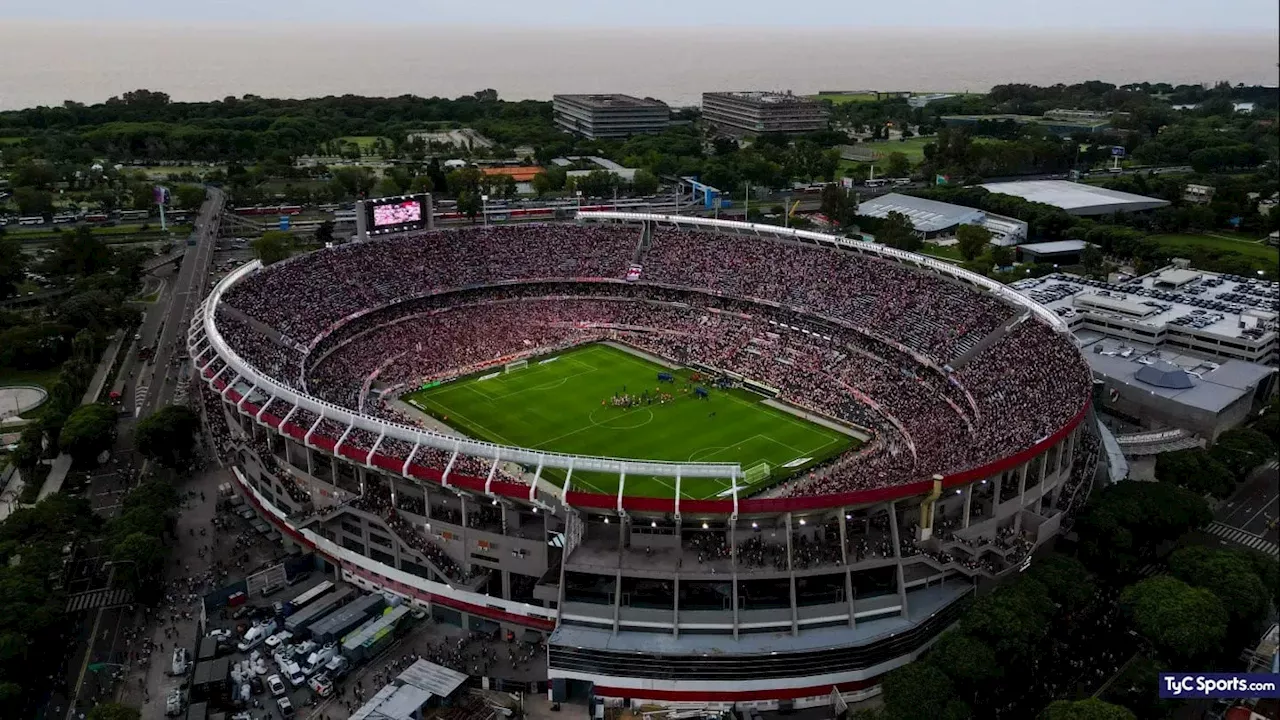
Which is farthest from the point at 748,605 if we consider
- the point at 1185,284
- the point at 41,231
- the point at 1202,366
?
the point at 41,231

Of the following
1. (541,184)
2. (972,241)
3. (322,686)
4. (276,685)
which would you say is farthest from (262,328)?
(972,241)

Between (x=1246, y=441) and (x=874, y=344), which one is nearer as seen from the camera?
(x=1246, y=441)

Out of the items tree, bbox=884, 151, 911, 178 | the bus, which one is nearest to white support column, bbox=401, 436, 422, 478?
the bus

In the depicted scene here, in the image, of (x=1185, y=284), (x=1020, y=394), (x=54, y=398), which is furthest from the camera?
(x=1185, y=284)

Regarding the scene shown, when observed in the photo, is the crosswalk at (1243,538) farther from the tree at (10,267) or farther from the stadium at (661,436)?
the tree at (10,267)

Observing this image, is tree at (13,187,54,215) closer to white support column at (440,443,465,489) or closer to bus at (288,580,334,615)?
bus at (288,580,334,615)

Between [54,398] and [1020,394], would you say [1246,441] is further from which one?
[54,398]

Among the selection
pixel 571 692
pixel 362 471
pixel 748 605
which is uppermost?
pixel 362 471

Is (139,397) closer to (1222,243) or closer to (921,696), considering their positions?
(921,696)

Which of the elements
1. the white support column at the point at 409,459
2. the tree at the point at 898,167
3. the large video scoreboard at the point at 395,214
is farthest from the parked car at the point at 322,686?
the tree at the point at 898,167
